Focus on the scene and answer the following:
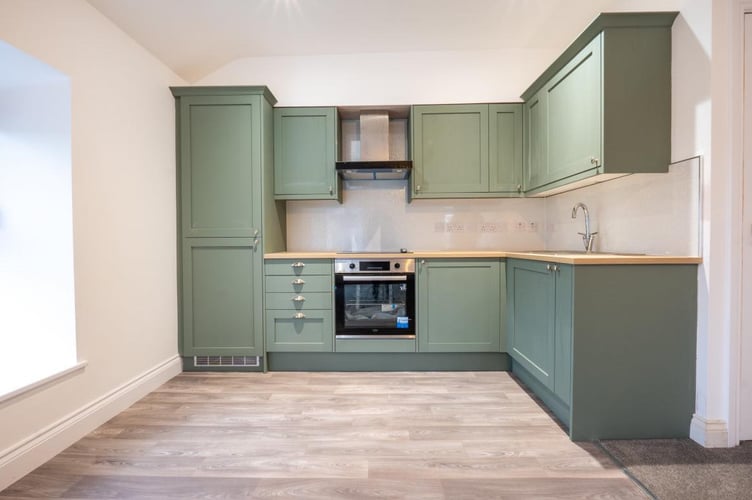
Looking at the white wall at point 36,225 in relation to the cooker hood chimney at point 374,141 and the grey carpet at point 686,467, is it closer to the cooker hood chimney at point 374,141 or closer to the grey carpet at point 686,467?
the cooker hood chimney at point 374,141

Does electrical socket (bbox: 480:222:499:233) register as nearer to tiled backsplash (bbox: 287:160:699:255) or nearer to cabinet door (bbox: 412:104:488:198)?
tiled backsplash (bbox: 287:160:699:255)

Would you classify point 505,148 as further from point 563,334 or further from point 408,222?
point 563,334

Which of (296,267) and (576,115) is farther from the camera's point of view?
(296,267)

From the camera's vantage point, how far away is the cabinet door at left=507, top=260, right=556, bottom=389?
1920 millimetres

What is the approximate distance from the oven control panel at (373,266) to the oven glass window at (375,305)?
0.11 metres

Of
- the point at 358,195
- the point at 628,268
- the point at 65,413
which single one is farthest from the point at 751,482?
the point at 65,413

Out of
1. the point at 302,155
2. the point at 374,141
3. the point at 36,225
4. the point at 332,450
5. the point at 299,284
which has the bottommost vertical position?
the point at 332,450

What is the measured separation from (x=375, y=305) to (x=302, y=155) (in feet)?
4.54

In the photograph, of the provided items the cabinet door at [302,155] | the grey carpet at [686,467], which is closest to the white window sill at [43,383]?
the cabinet door at [302,155]

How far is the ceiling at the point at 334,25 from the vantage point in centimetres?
227

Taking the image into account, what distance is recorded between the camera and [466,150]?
284 cm

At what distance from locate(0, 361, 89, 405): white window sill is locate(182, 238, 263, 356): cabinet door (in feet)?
2.75

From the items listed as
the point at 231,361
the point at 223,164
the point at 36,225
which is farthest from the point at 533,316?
the point at 36,225

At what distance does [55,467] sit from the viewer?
1.53 m
